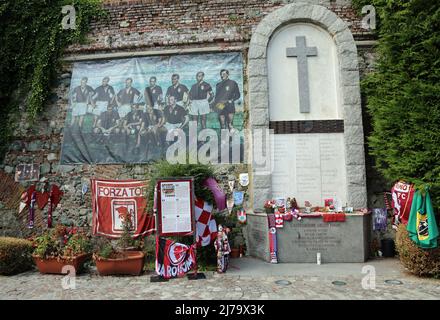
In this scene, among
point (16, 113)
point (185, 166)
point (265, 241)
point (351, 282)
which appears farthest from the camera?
point (16, 113)

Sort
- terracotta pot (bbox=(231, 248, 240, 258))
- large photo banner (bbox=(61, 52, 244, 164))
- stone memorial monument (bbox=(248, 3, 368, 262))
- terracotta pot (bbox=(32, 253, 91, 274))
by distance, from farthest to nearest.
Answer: large photo banner (bbox=(61, 52, 244, 164)), stone memorial monument (bbox=(248, 3, 368, 262)), terracotta pot (bbox=(231, 248, 240, 258)), terracotta pot (bbox=(32, 253, 91, 274))

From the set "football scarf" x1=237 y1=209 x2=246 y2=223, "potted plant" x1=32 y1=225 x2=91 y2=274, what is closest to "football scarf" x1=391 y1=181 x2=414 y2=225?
"football scarf" x1=237 y1=209 x2=246 y2=223

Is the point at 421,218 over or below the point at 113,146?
below

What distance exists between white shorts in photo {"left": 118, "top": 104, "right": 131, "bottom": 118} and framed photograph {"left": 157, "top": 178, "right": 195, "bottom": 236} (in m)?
2.98

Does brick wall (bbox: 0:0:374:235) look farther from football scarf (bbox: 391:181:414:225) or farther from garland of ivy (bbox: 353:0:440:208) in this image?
football scarf (bbox: 391:181:414:225)

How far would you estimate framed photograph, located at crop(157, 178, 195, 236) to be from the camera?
548 centimetres

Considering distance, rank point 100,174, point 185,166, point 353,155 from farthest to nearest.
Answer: point 100,174
point 353,155
point 185,166

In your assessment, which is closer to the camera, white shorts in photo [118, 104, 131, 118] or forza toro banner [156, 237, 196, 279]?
forza toro banner [156, 237, 196, 279]

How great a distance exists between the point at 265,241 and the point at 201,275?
5.23ft

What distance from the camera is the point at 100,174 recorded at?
7.62 meters

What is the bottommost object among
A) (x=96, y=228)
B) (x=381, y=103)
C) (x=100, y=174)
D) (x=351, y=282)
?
(x=351, y=282)

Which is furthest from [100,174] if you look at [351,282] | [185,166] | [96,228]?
[351,282]

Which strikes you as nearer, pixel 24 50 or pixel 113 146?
pixel 113 146

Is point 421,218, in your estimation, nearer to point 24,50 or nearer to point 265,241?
point 265,241
